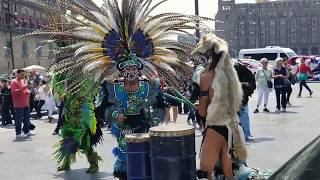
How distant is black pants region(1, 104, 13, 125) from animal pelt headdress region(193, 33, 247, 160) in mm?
11165

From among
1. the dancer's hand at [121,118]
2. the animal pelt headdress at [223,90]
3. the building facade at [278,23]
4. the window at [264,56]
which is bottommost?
the dancer's hand at [121,118]

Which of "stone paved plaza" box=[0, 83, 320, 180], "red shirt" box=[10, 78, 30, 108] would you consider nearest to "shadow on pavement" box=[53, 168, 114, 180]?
"stone paved plaza" box=[0, 83, 320, 180]

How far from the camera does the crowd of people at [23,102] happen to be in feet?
40.0

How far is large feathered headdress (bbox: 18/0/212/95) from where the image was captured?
6.09m

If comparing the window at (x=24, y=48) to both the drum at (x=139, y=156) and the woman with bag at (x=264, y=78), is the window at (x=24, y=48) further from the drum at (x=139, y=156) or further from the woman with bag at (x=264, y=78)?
the drum at (x=139, y=156)

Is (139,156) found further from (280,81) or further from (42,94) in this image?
(42,94)

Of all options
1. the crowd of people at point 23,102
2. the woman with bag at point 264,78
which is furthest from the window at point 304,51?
the woman with bag at point 264,78

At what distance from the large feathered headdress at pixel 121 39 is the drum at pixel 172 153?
1289 mm

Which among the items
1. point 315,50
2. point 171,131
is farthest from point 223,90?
point 315,50

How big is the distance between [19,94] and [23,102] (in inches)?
9.1

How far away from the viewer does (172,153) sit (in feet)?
16.3

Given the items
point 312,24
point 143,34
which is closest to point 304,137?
point 143,34

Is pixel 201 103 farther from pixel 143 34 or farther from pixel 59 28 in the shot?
pixel 59 28

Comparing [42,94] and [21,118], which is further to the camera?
[42,94]
